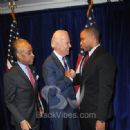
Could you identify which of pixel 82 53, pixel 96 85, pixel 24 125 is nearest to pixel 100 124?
pixel 96 85

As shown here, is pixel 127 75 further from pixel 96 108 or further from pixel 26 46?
pixel 26 46

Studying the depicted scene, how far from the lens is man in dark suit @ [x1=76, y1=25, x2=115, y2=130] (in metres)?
2.46

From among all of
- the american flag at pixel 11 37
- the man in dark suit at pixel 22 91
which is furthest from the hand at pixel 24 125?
the american flag at pixel 11 37

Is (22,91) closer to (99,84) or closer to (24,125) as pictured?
(24,125)

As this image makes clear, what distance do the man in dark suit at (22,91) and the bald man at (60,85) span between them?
0.61 feet

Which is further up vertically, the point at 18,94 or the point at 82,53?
the point at 82,53

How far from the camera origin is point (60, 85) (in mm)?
2680

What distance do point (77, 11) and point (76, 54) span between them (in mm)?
585

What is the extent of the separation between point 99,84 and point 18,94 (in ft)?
2.87

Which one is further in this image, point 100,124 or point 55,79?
point 55,79

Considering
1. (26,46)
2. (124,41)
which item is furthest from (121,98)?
(26,46)

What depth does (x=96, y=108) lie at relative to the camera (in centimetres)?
264

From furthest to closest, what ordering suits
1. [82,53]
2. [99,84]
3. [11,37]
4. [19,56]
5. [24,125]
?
[11,37] < [82,53] < [19,56] < [24,125] < [99,84]

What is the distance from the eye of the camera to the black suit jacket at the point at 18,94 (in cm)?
267
